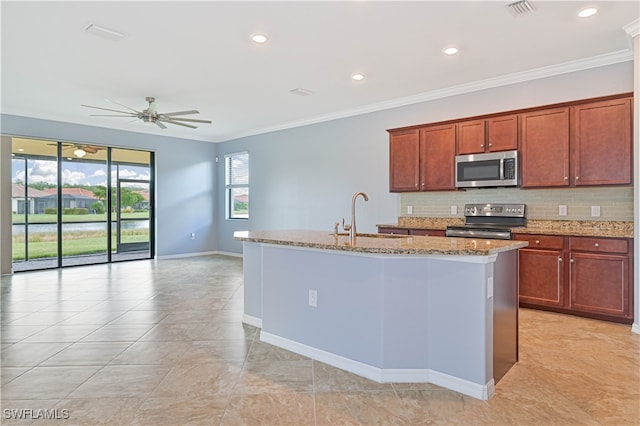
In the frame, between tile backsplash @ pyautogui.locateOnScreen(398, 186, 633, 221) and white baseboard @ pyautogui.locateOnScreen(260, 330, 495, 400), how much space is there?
2770 millimetres

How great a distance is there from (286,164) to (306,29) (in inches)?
162

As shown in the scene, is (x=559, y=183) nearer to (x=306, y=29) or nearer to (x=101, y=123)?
(x=306, y=29)

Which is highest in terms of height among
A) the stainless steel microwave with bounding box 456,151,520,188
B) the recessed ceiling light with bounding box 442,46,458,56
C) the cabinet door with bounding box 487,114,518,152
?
the recessed ceiling light with bounding box 442,46,458,56

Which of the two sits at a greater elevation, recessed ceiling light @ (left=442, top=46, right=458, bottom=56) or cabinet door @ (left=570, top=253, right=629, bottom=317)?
recessed ceiling light @ (left=442, top=46, right=458, bottom=56)

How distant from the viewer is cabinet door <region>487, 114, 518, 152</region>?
14.1 feet

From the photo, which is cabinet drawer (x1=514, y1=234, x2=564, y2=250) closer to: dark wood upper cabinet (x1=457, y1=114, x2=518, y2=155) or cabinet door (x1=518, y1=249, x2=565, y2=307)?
→ cabinet door (x1=518, y1=249, x2=565, y2=307)

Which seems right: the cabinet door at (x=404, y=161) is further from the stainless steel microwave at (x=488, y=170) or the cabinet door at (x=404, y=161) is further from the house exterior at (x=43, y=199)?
the house exterior at (x=43, y=199)

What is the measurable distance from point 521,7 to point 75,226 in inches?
292

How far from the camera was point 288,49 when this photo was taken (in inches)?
148

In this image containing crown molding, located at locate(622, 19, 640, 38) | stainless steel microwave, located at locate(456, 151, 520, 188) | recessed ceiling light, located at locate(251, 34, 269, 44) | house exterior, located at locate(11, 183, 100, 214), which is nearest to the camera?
crown molding, located at locate(622, 19, 640, 38)

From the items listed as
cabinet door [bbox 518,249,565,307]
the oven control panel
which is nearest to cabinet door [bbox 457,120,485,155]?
the oven control panel

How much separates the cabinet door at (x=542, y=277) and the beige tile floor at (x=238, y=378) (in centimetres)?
17

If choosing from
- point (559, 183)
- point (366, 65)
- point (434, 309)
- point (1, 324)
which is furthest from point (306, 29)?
point (1, 324)

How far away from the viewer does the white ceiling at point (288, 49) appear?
305 centimetres
